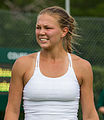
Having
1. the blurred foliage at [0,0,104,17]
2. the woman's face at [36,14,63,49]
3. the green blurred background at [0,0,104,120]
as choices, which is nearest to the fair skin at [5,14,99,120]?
the woman's face at [36,14,63,49]

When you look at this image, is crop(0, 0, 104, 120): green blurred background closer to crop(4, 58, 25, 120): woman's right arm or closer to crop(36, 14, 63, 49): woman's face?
Answer: crop(4, 58, 25, 120): woman's right arm

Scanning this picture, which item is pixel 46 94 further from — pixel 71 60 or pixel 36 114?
pixel 71 60

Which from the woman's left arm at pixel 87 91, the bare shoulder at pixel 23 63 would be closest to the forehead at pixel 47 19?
the bare shoulder at pixel 23 63

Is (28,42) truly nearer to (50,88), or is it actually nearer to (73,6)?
(50,88)

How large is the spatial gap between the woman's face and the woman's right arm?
0.22m

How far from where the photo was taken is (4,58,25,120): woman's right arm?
296 centimetres

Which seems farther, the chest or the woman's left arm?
the woman's left arm

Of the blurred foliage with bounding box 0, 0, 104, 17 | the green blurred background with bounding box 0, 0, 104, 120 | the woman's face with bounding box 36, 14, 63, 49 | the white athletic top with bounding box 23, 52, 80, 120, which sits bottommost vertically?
the white athletic top with bounding box 23, 52, 80, 120

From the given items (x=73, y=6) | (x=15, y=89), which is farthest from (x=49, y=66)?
(x=73, y=6)

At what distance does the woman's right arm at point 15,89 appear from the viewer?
296 centimetres

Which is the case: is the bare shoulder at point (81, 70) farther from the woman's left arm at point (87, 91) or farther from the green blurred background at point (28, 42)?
the green blurred background at point (28, 42)

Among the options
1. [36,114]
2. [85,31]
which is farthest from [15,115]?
[85,31]

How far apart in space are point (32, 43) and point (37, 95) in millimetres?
3255

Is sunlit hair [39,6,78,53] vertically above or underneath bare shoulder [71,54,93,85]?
above
